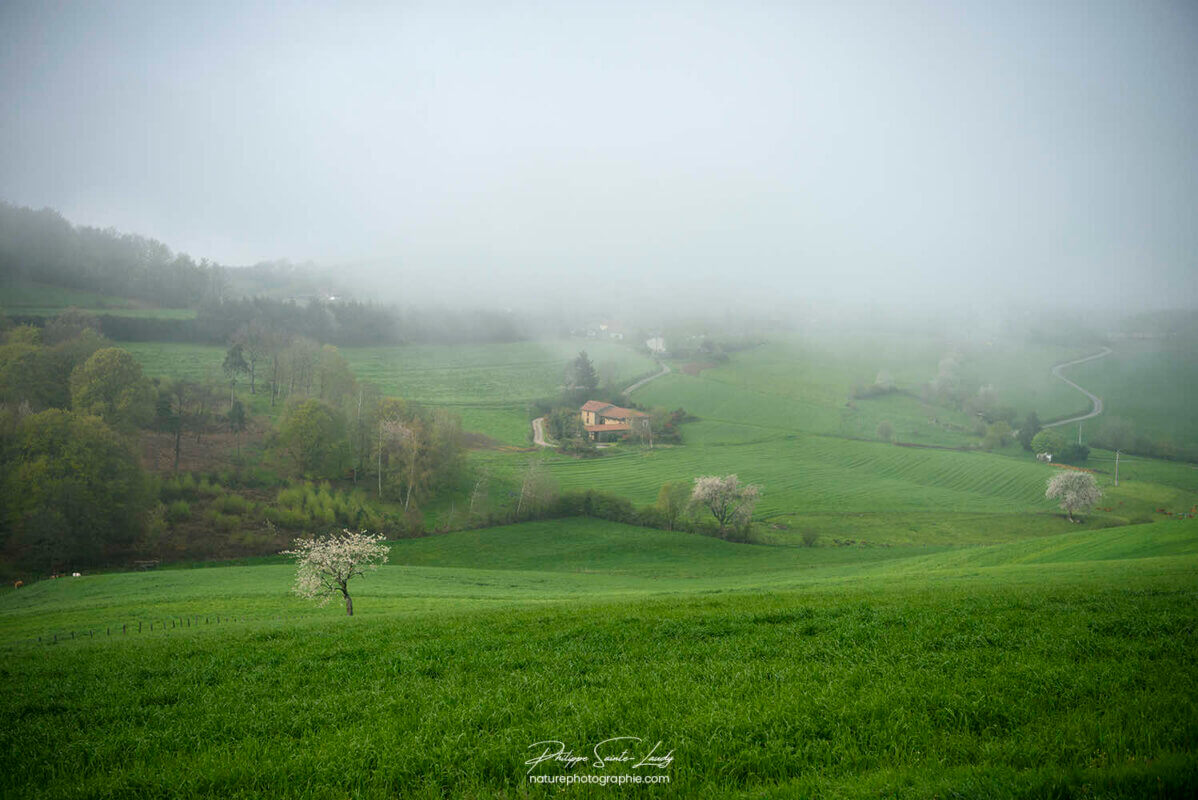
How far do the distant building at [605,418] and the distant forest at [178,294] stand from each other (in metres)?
38.0

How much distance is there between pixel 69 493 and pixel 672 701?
6825 cm

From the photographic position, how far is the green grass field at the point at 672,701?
6.12 metres

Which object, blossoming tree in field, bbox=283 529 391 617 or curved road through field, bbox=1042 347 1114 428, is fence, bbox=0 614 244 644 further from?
curved road through field, bbox=1042 347 1114 428

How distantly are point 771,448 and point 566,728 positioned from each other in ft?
338

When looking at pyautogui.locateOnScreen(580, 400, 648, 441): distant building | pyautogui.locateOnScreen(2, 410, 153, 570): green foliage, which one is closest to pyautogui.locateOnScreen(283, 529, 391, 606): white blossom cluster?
pyautogui.locateOnScreen(2, 410, 153, 570): green foliage

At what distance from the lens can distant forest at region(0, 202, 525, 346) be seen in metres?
89.1

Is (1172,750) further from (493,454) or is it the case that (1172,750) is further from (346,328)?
(346,328)

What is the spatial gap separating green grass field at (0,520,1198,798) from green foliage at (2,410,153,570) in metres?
48.1

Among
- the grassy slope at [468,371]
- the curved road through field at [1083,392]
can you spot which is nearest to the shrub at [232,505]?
the grassy slope at [468,371]

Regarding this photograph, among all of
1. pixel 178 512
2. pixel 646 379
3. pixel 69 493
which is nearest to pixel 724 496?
pixel 178 512

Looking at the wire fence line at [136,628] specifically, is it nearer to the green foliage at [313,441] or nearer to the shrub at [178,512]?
the shrub at [178,512]

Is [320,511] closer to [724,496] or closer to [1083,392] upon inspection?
[724,496]

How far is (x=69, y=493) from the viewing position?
51969 millimetres

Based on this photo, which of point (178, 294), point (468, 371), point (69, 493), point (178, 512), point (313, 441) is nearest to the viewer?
point (69, 493)
